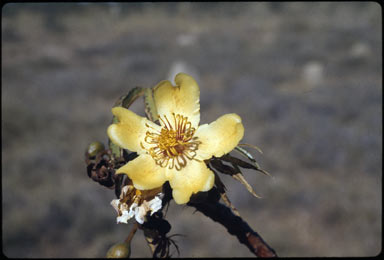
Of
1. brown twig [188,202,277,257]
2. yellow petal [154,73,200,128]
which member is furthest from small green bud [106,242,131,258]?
yellow petal [154,73,200,128]

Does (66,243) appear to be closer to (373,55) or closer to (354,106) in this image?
(354,106)

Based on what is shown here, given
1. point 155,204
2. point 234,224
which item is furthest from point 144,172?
point 234,224

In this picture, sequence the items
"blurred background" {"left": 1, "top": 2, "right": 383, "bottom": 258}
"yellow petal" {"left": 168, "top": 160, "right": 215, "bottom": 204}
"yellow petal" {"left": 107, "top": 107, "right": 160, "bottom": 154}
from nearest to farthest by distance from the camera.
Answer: "yellow petal" {"left": 168, "top": 160, "right": 215, "bottom": 204} < "yellow petal" {"left": 107, "top": 107, "right": 160, "bottom": 154} < "blurred background" {"left": 1, "top": 2, "right": 383, "bottom": 258}

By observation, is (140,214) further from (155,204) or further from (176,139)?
(176,139)

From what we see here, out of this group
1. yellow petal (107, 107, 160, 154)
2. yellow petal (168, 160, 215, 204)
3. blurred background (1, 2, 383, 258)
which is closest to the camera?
yellow petal (168, 160, 215, 204)

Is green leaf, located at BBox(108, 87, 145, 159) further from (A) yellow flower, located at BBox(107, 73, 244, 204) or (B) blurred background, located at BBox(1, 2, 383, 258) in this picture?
(B) blurred background, located at BBox(1, 2, 383, 258)

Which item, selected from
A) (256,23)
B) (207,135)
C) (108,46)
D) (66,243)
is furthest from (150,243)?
(256,23)
